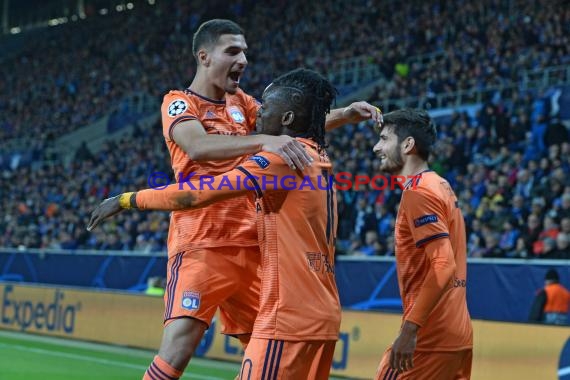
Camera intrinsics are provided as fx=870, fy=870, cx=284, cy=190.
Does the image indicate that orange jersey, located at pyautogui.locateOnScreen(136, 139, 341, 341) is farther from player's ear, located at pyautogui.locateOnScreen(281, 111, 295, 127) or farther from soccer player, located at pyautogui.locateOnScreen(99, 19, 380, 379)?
soccer player, located at pyautogui.locateOnScreen(99, 19, 380, 379)

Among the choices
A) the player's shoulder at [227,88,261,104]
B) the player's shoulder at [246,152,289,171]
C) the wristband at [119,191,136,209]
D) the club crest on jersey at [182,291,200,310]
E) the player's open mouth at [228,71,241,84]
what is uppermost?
the player's open mouth at [228,71,241,84]

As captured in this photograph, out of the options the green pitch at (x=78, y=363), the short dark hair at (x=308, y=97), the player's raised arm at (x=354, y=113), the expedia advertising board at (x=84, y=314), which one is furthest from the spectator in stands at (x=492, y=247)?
the short dark hair at (x=308, y=97)

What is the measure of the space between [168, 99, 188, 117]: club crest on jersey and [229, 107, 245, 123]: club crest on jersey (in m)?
0.35

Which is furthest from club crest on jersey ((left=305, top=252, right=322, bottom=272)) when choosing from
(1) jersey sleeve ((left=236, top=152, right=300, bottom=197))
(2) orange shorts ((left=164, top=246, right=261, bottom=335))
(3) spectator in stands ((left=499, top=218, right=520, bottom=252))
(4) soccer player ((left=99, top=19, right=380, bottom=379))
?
(3) spectator in stands ((left=499, top=218, right=520, bottom=252))

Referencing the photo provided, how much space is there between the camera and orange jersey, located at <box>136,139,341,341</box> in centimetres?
359

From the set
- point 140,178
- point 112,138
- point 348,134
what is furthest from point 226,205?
point 112,138

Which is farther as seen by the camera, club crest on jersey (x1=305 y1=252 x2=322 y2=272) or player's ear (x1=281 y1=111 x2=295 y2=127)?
player's ear (x1=281 y1=111 x2=295 y2=127)

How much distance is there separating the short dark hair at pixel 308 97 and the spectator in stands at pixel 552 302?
7.15 meters

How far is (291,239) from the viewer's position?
3.64 m

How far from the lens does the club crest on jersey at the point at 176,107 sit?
15.8 feet

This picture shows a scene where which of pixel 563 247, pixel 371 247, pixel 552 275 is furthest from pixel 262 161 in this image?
pixel 371 247

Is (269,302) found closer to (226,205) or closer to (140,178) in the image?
(226,205)

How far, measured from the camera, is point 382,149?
4832 millimetres

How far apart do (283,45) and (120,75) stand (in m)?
8.45
